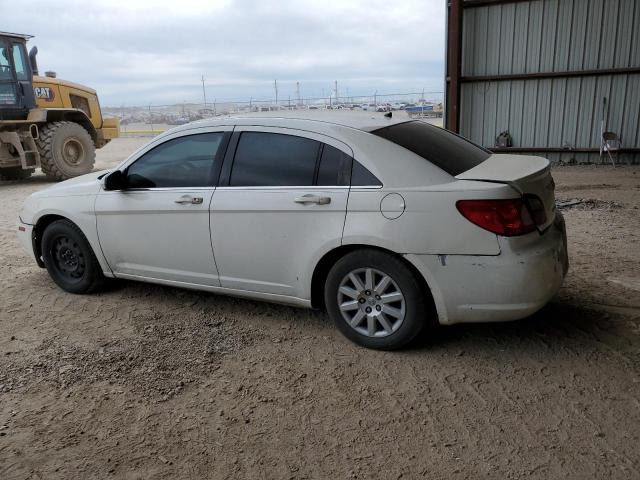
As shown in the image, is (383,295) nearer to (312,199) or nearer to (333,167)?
(312,199)

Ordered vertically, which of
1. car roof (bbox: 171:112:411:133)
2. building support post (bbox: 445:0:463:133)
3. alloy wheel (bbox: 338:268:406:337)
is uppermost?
building support post (bbox: 445:0:463:133)

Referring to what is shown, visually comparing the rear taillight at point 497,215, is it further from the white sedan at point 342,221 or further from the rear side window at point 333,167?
the rear side window at point 333,167

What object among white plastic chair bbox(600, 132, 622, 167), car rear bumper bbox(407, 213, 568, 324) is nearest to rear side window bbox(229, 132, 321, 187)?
car rear bumper bbox(407, 213, 568, 324)

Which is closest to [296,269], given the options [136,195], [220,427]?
[220,427]

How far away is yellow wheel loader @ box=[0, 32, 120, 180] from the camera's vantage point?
11633mm

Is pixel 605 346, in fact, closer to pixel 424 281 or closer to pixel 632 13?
pixel 424 281

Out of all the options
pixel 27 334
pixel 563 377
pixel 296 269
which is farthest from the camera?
pixel 27 334

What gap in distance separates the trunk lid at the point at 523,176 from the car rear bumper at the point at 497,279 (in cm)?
24

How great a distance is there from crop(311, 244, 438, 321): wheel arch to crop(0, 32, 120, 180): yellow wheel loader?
1075 cm

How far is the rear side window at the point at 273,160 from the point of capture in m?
3.56

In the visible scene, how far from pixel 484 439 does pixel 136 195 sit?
3026 mm

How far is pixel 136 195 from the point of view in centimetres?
417

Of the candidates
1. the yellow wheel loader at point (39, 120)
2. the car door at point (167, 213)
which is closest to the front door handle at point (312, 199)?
the car door at point (167, 213)

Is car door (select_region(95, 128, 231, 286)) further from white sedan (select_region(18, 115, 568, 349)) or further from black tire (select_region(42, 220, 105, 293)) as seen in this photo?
black tire (select_region(42, 220, 105, 293))
